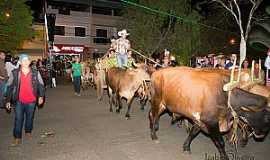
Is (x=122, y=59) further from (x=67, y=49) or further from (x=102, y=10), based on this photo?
(x=102, y=10)

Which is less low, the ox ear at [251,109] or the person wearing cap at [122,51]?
the person wearing cap at [122,51]

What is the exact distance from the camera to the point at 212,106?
5.96 meters

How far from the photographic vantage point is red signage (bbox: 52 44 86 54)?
156 feet

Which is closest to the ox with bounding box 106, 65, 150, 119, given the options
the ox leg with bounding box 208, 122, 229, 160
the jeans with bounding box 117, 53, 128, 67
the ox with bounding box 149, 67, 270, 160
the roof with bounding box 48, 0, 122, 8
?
the jeans with bounding box 117, 53, 128, 67

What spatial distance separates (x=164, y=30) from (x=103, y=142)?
23420 mm

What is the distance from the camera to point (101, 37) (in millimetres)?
52812

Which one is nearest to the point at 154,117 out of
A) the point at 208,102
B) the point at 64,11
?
the point at 208,102

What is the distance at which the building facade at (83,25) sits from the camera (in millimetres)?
49094

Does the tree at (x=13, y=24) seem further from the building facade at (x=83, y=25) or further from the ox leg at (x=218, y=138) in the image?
the ox leg at (x=218, y=138)

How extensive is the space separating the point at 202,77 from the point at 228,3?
21.2m

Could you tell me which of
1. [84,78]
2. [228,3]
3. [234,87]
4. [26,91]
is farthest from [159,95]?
[228,3]

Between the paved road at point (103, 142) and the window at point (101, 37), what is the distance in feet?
140

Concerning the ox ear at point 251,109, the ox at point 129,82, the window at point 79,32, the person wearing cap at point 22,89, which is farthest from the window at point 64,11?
the ox ear at point 251,109

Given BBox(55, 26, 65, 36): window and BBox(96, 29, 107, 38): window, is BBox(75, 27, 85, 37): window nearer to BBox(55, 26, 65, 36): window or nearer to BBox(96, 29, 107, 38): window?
BBox(55, 26, 65, 36): window
